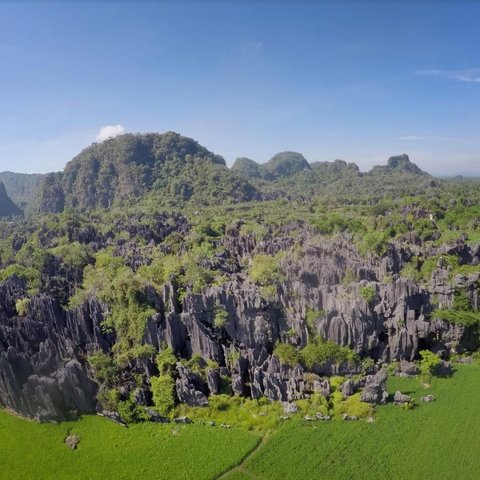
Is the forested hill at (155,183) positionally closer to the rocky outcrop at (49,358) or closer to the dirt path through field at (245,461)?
the rocky outcrop at (49,358)

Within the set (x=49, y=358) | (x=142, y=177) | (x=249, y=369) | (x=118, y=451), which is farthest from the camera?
(x=142, y=177)

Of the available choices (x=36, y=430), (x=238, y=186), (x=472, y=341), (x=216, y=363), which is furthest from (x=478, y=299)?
(x=238, y=186)

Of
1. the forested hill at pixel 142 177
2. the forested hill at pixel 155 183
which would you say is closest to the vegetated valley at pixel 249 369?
the forested hill at pixel 155 183

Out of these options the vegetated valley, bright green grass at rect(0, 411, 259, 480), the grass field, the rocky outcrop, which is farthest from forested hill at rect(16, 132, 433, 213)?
the grass field

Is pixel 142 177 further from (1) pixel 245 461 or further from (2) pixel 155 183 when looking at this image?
(1) pixel 245 461

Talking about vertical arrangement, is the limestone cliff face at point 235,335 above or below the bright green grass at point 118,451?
above

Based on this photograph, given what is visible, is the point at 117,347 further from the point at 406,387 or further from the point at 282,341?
the point at 406,387

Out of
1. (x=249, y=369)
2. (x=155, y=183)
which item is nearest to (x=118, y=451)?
(x=249, y=369)
